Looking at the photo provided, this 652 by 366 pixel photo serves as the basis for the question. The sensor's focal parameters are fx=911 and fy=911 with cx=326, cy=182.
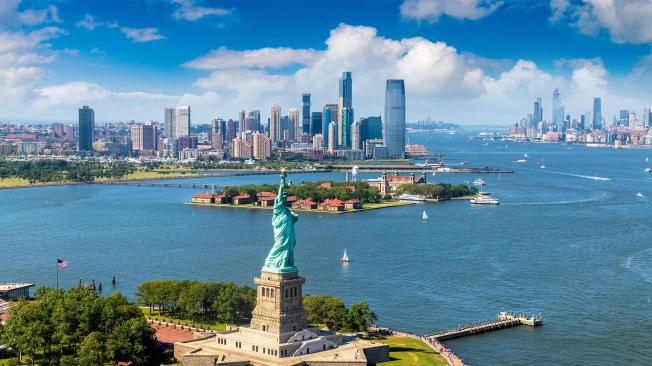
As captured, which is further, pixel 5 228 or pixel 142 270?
pixel 5 228

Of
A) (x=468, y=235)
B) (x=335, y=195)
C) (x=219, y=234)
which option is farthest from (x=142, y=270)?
(x=335, y=195)

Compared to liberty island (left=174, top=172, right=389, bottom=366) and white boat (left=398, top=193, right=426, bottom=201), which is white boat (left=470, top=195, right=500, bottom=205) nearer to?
white boat (left=398, top=193, right=426, bottom=201)

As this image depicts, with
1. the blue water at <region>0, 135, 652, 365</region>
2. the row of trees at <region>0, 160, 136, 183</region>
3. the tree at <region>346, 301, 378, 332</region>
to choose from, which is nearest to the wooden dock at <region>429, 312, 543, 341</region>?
the blue water at <region>0, 135, 652, 365</region>

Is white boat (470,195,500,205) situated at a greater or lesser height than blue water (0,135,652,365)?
→ greater

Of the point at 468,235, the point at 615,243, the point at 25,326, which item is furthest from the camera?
the point at 468,235

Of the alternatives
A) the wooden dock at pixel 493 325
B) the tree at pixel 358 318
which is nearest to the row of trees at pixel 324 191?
the wooden dock at pixel 493 325

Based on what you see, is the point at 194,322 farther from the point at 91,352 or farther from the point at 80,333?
the point at 91,352

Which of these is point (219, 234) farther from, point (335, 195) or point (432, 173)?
point (432, 173)

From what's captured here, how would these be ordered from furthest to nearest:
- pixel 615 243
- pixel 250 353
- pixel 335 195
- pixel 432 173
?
1. pixel 432 173
2. pixel 335 195
3. pixel 615 243
4. pixel 250 353

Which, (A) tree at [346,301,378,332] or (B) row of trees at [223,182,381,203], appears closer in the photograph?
(A) tree at [346,301,378,332]
